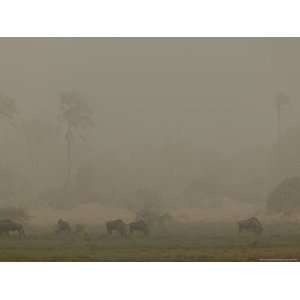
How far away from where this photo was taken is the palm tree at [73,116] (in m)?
6.08

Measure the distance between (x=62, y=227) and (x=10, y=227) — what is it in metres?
0.51

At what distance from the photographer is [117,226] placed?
605 cm

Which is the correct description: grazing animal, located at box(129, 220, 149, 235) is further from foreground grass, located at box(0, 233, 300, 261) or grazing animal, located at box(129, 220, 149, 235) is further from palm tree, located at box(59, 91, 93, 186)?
palm tree, located at box(59, 91, 93, 186)

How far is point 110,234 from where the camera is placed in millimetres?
6051

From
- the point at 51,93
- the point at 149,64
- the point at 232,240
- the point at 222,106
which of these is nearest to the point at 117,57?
the point at 149,64

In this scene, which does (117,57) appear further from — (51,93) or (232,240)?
(232,240)

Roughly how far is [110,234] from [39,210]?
0.74 metres

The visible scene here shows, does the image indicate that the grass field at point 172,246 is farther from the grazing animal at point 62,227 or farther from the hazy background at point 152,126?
the hazy background at point 152,126

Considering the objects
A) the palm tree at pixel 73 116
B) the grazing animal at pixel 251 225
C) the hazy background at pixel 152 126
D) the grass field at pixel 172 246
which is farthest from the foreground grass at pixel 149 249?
Result: the palm tree at pixel 73 116

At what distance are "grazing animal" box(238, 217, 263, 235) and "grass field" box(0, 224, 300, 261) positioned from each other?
2.3 inches

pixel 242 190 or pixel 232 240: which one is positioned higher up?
pixel 242 190

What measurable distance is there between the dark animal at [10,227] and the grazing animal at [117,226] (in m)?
0.86

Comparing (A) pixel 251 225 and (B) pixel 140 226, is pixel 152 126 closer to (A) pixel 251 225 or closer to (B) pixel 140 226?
(B) pixel 140 226

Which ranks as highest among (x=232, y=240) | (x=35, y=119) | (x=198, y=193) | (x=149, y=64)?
(x=149, y=64)
